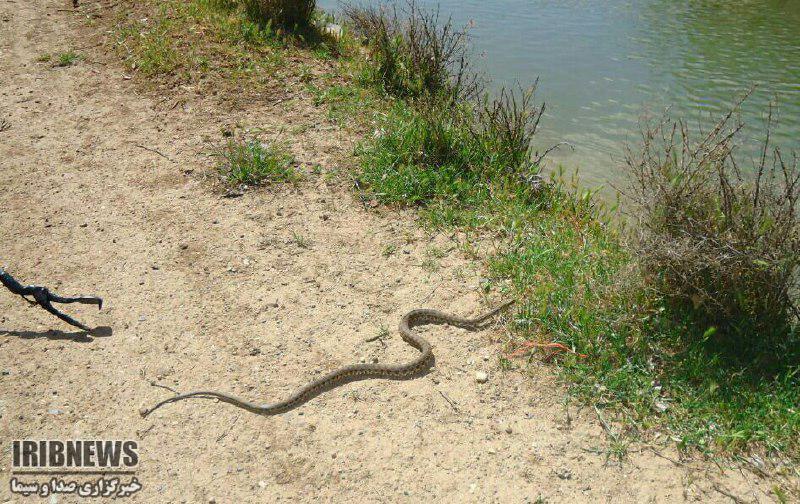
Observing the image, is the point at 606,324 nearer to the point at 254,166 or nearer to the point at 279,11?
the point at 254,166

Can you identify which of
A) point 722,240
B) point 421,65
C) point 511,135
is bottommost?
point 511,135

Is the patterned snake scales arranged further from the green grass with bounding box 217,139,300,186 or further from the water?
the water

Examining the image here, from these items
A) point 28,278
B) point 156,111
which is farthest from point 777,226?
point 156,111

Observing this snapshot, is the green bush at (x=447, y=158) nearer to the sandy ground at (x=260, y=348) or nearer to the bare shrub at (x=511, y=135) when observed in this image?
the bare shrub at (x=511, y=135)

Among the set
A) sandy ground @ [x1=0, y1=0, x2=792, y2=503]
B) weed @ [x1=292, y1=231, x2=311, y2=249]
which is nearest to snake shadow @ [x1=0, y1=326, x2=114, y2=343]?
sandy ground @ [x1=0, y1=0, x2=792, y2=503]

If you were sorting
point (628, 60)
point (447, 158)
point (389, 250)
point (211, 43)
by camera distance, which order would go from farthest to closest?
point (628, 60) < point (211, 43) < point (447, 158) < point (389, 250)

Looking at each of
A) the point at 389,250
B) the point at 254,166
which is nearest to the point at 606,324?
the point at 389,250

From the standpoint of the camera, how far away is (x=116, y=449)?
3900 millimetres

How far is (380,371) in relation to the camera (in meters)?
4.54

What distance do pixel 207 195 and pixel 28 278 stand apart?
1.83 metres

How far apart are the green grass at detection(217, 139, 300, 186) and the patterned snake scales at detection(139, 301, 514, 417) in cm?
250

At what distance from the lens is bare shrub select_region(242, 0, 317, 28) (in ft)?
32.8

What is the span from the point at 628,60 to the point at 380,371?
8824 millimetres

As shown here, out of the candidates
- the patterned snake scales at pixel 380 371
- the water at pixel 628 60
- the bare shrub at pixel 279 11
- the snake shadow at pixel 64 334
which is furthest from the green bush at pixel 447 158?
the bare shrub at pixel 279 11
